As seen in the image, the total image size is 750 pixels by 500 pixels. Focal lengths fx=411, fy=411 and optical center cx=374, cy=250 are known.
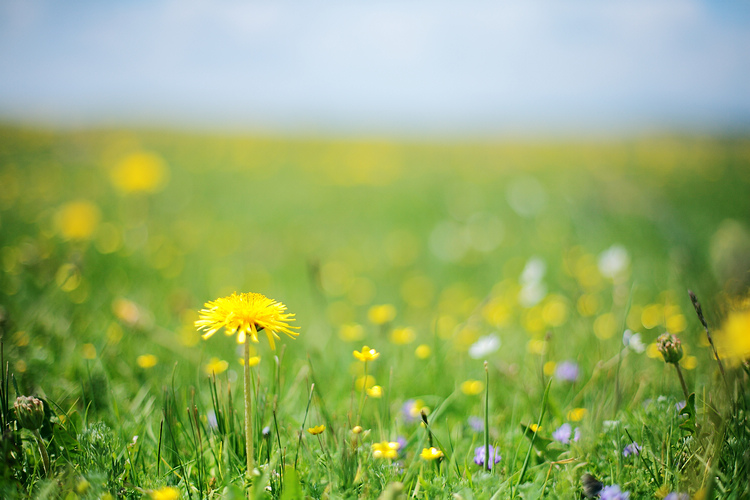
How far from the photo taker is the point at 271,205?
6.39m

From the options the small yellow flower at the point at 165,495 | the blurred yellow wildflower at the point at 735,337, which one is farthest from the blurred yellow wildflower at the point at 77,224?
the blurred yellow wildflower at the point at 735,337

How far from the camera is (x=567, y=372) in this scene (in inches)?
68.6

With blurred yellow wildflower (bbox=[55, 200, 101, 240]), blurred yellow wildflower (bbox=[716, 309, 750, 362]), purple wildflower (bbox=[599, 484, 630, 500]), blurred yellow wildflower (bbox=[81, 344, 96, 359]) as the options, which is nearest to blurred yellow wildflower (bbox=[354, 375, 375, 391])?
purple wildflower (bbox=[599, 484, 630, 500])

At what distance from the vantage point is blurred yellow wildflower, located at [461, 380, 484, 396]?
1672 millimetres

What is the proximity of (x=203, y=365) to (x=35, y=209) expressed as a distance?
4.07m

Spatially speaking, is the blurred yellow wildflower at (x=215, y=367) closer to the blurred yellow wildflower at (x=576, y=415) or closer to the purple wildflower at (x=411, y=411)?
the purple wildflower at (x=411, y=411)

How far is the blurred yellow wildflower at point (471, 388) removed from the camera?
1.67 meters

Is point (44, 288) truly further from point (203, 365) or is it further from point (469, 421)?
point (469, 421)

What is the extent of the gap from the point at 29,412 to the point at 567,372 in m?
1.86

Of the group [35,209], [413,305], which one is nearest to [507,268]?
[413,305]

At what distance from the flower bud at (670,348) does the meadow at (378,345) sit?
0.05ft

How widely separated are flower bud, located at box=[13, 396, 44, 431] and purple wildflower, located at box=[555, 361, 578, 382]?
6.02 ft

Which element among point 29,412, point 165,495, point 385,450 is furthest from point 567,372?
point 29,412

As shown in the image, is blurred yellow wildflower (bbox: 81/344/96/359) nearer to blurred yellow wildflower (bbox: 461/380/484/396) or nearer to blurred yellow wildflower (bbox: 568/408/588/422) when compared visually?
blurred yellow wildflower (bbox: 461/380/484/396)
